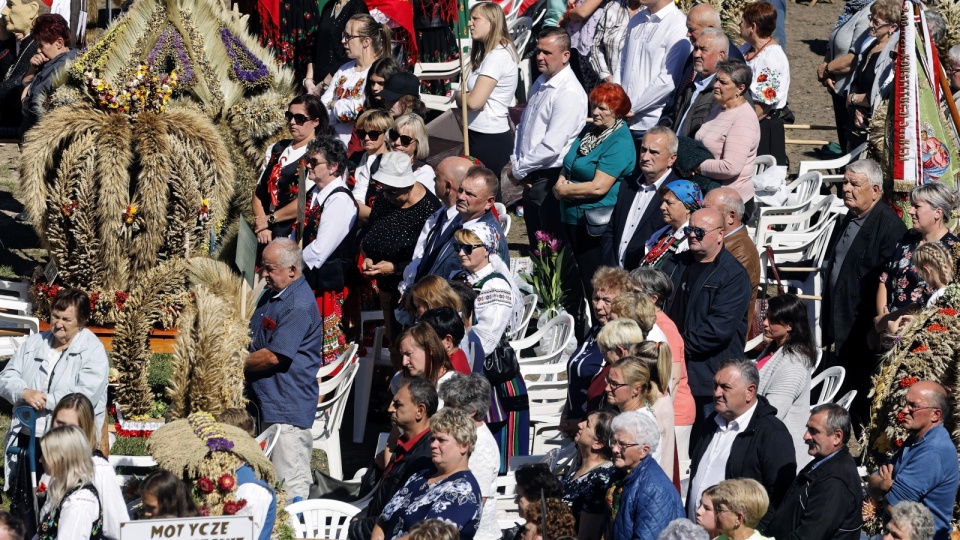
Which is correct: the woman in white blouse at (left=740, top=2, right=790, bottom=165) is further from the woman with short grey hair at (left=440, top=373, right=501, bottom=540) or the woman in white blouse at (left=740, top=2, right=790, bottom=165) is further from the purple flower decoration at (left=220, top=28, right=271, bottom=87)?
the woman with short grey hair at (left=440, top=373, right=501, bottom=540)

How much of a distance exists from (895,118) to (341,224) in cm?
355

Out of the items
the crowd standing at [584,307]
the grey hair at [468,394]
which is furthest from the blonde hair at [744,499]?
the grey hair at [468,394]

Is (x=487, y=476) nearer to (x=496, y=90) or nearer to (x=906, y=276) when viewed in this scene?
(x=906, y=276)

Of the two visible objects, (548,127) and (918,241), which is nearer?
(918,241)

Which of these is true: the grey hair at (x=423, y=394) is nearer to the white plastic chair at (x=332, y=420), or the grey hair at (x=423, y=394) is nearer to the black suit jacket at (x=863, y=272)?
the white plastic chair at (x=332, y=420)

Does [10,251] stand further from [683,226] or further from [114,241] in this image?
[683,226]

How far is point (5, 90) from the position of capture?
1226 centimetres

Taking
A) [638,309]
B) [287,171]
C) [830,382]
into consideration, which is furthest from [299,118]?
[830,382]

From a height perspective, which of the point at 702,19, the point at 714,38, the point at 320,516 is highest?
the point at 702,19

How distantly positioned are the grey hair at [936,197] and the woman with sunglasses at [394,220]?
2.82 meters

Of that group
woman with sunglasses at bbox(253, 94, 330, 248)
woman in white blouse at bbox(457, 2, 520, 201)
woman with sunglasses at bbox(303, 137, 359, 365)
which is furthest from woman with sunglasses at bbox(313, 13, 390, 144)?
woman with sunglasses at bbox(303, 137, 359, 365)

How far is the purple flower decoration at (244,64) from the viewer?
10711 mm

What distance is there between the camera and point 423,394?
7.08 meters

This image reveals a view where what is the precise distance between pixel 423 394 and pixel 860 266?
3441 mm
